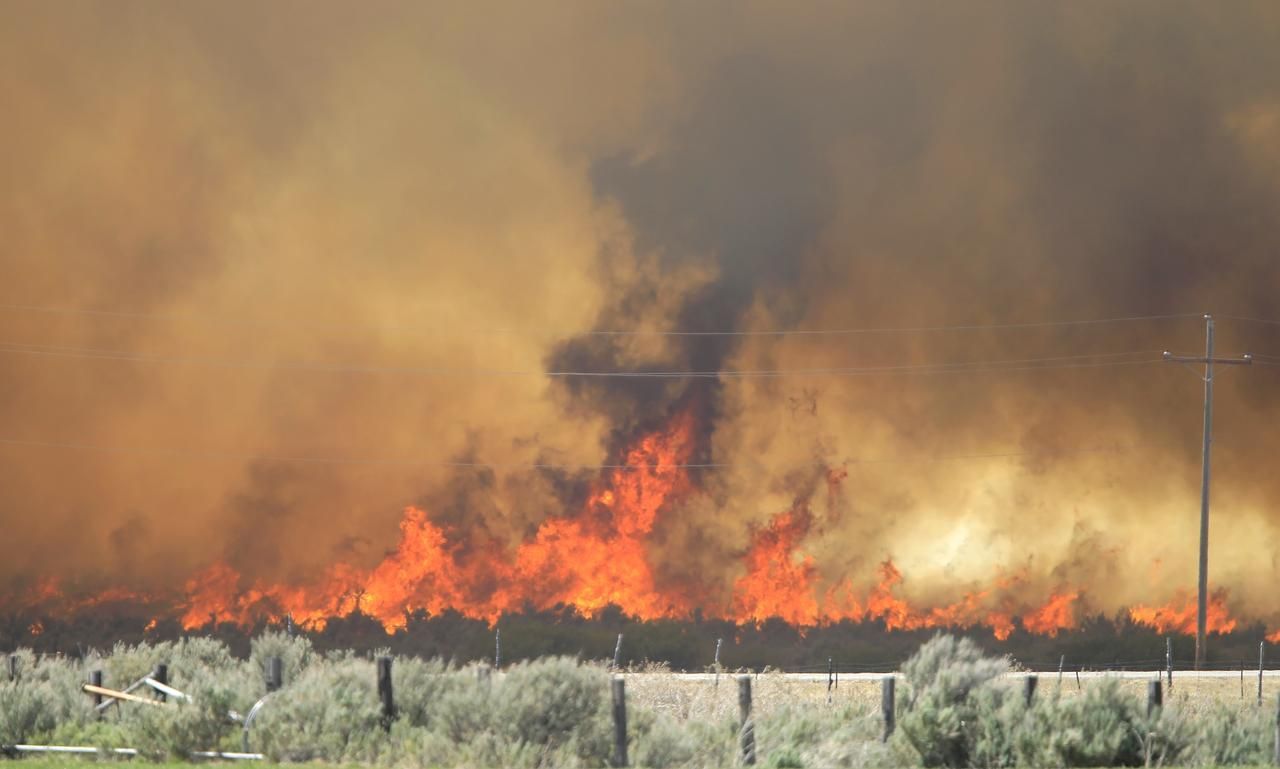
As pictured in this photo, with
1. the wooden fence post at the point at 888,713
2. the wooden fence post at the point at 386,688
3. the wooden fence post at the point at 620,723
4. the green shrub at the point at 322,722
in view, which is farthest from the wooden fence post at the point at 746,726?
the green shrub at the point at 322,722

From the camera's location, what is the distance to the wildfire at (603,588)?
59.1 m

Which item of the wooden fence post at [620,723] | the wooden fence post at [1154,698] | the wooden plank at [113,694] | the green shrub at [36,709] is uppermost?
the wooden fence post at [1154,698]

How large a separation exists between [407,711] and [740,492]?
3969 cm

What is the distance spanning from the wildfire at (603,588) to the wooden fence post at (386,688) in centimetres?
3444

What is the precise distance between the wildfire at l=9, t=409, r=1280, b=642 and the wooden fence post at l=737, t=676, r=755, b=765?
1372 inches

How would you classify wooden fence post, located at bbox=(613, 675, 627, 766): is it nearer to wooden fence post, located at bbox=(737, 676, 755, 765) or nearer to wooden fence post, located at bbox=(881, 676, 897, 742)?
wooden fence post, located at bbox=(737, 676, 755, 765)

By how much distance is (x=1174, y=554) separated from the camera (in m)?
63.7

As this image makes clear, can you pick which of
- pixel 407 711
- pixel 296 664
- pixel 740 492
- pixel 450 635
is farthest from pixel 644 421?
pixel 407 711

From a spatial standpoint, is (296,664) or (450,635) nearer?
(296,664)

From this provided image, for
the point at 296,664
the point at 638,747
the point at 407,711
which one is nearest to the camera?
the point at 638,747

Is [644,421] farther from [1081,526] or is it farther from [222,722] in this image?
[222,722]

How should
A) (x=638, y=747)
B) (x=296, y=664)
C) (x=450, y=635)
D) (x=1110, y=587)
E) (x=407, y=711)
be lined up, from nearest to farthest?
(x=638, y=747) < (x=407, y=711) < (x=296, y=664) < (x=450, y=635) < (x=1110, y=587)

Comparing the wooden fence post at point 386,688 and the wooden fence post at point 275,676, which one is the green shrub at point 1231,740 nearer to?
the wooden fence post at point 386,688

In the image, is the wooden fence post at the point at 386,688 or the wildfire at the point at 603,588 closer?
the wooden fence post at the point at 386,688
